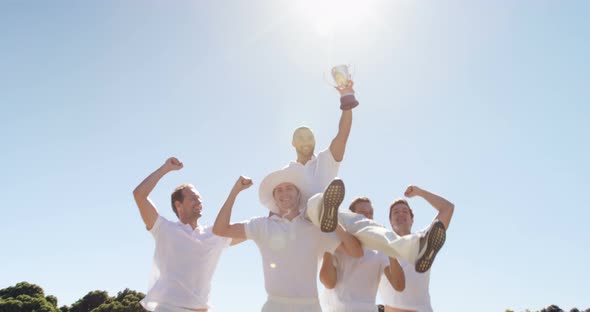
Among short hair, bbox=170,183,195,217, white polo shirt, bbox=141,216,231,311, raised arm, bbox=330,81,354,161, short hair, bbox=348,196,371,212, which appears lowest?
white polo shirt, bbox=141,216,231,311

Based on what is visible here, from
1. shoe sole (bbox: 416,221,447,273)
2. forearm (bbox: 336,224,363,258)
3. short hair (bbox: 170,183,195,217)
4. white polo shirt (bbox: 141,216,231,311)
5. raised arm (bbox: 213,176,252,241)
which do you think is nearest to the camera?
shoe sole (bbox: 416,221,447,273)

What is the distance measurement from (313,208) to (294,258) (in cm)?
74

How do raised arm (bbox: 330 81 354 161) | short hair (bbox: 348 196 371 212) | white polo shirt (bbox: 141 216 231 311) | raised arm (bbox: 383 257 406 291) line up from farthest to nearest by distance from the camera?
short hair (bbox: 348 196 371 212)
raised arm (bbox: 330 81 354 161)
white polo shirt (bbox: 141 216 231 311)
raised arm (bbox: 383 257 406 291)

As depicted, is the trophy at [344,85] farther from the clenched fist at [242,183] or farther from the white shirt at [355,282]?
the white shirt at [355,282]

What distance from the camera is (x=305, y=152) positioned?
276 inches

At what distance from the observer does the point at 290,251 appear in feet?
18.8

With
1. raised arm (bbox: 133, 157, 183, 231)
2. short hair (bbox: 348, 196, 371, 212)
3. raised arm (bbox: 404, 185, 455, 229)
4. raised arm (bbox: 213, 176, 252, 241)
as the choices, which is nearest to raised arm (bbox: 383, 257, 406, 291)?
short hair (bbox: 348, 196, 371, 212)

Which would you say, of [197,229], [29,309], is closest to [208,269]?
[197,229]

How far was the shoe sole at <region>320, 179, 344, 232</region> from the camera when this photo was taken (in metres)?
5.13

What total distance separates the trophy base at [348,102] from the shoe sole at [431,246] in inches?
103

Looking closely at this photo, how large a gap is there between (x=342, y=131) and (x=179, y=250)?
9.91 ft

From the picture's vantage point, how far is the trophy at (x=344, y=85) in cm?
679

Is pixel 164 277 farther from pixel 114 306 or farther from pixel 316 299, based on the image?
pixel 114 306

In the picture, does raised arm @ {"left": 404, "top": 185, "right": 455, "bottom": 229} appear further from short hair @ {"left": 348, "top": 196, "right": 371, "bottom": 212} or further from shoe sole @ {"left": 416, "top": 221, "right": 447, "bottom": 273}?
shoe sole @ {"left": 416, "top": 221, "right": 447, "bottom": 273}
